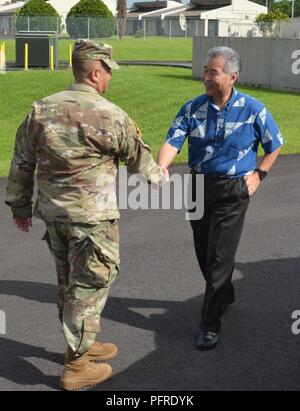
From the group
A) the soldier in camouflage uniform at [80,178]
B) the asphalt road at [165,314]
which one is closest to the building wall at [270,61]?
the asphalt road at [165,314]

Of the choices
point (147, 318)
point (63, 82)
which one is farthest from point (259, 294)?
point (63, 82)

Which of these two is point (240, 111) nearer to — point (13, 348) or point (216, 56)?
point (216, 56)

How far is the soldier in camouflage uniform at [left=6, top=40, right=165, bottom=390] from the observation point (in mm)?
3666

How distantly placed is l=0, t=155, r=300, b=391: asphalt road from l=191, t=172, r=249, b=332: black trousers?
0.28 meters

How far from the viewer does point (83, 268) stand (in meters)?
3.82

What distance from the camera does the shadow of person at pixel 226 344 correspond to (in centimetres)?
405

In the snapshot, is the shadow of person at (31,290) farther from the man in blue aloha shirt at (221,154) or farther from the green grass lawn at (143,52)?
the green grass lawn at (143,52)

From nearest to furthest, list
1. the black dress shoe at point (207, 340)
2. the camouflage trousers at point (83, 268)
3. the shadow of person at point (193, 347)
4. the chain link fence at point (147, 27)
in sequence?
the camouflage trousers at point (83, 268) → the shadow of person at point (193, 347) → the black dress shoe at point (207, 340) → the chain link fence at point (147, 27)

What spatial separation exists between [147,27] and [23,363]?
321 feet

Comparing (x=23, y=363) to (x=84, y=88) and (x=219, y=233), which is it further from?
(x=84, y=88)

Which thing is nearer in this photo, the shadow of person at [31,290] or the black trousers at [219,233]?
the black trousers at [219,233]

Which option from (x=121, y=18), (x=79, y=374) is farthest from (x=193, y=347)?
(x=121, y=18)

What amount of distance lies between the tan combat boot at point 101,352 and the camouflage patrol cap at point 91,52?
1.85m
